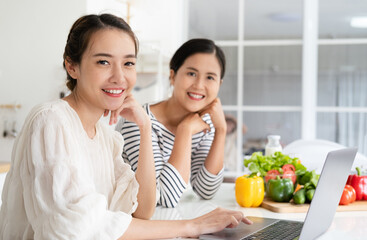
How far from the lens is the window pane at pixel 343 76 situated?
4.13 m

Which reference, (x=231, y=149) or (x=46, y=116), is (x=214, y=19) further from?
(x=46, y=116)

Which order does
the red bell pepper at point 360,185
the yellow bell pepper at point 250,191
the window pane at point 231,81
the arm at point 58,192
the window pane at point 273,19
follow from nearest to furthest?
the arm at point 58,192 → the yellow bell pepper at point 250,191 → the red bell pepper at point 360,185 → the window pane at point 273,19 → the window pane at point 231,81

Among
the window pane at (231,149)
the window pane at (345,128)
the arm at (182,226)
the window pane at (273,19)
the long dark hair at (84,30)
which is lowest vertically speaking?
the window pane at (231,149)

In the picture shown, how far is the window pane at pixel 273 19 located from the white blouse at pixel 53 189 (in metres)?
3.36

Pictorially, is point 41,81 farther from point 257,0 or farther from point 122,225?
point 122,225

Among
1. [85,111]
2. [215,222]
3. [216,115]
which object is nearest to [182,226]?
[215,222]

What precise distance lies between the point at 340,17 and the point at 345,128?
0.98m

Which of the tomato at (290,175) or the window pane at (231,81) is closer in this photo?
the tomato at (290,175)

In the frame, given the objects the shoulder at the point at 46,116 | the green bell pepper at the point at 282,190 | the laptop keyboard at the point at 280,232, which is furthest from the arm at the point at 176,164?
the shoulder at the point at 46,116

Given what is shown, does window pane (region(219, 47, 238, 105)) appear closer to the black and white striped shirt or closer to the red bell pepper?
the black and white striped shirt

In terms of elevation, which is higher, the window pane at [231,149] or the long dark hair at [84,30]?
the long dark hair at [84,30]

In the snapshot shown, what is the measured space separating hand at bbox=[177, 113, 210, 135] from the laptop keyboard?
57 centimetres

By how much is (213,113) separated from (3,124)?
2.50 meters

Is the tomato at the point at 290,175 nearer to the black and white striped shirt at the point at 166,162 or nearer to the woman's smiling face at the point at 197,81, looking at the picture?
the black and white striped shirt at the point at 166,162
